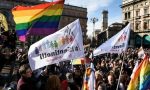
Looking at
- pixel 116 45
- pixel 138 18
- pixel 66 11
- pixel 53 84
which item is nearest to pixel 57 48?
pixel 53 84

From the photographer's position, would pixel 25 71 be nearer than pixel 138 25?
Yes

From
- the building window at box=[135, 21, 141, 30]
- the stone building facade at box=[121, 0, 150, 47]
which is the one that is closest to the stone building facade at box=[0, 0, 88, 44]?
the stone building facade at box=[121, 0, 150, 47]

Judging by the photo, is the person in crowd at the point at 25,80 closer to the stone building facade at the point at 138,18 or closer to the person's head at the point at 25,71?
the person's head at the point at 25,71

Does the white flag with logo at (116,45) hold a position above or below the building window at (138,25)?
above

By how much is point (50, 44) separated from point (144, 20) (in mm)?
64243

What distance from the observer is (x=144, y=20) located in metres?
70.6

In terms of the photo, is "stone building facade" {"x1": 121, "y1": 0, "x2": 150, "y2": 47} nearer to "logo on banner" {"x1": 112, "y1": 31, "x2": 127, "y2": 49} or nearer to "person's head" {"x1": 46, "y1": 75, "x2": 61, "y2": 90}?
"logo on banner" {"x1": 112, "y1": 31, "x2": 127, "y2": 49}

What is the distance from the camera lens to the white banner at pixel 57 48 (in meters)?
7.59

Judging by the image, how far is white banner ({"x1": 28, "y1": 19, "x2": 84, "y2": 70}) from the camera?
759 centimetres

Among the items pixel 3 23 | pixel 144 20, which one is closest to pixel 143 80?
pixel 3 23

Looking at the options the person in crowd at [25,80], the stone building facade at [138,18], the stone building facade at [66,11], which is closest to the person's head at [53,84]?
the person in crowd at [25,80]

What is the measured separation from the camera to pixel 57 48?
810cm

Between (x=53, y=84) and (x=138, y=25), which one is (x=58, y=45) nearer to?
(x=53, y=84)

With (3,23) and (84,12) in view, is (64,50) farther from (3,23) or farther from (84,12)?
(84,12)
